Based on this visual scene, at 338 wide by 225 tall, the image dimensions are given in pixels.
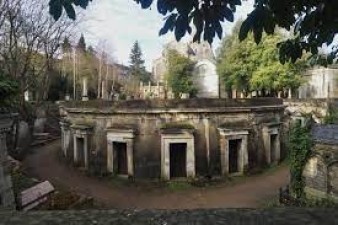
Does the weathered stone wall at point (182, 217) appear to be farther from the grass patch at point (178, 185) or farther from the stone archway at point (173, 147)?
the stone archway at point (173, 147)

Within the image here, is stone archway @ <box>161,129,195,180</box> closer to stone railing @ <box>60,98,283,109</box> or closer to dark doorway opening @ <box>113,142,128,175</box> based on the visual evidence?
stone railing @ <box>60,98,283,109</box>

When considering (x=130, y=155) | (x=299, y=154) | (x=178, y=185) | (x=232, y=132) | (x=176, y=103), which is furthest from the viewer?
(x=232, y=132)

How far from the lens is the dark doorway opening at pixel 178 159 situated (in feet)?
62.7

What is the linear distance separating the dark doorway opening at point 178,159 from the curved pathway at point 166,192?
1.40 meters

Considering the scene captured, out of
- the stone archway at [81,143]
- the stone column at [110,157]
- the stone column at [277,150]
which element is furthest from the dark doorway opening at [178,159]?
the stone column at [277,150]

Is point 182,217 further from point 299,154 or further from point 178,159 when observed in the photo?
point 178,159

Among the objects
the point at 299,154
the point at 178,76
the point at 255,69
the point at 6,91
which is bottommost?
the point at 299,154

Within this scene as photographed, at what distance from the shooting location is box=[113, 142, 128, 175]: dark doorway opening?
63.8 feet

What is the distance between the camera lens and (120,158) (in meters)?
19.8

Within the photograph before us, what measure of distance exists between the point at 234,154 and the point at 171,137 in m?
3.82

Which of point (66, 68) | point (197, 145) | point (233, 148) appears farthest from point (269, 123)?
point (66, 68)

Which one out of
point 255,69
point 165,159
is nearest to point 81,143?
point 165,159

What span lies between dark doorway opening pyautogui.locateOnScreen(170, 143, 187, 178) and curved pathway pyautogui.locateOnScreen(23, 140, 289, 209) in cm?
140

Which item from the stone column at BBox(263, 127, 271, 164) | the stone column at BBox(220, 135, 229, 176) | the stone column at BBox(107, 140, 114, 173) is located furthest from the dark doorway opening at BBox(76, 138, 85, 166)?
the stone column at BBox(263, 127, 271, 164)
